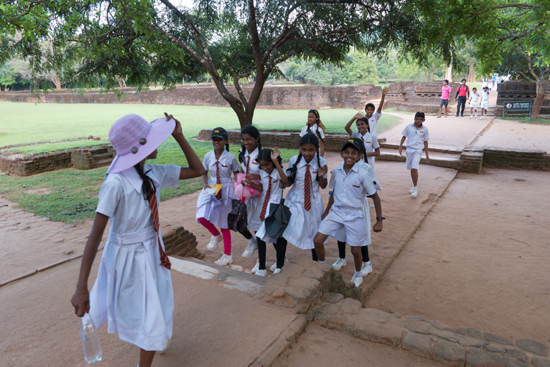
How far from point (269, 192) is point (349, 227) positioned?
0.93 m

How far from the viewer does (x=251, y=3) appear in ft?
32.1

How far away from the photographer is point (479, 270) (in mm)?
4602

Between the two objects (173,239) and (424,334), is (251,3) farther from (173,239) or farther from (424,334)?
(424,334)

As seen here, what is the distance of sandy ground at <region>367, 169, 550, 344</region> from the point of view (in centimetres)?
374

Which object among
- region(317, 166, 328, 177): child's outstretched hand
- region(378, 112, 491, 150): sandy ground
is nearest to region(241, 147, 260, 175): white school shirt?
region(317, 166, 328, 177): child's outstretched hand

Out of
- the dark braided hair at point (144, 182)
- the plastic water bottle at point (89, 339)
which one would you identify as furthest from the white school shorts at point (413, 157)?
the plastic water bottle at point (89, 339)

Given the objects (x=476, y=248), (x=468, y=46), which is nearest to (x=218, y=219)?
(x=476, y=248)

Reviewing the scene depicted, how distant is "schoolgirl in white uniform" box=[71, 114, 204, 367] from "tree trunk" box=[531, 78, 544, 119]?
1950 centimetres

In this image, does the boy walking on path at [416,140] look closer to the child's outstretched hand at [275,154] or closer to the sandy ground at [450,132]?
the child's outstretched hand at [275,154]

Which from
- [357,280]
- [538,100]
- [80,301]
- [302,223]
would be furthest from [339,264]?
[538,100]

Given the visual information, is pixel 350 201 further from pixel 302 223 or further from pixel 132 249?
pixel 132 249

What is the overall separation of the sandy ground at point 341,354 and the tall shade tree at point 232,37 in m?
7.19

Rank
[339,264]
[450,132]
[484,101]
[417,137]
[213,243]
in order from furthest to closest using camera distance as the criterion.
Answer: [484,101] → [450,132] → [417,137] → [213,243] → [339,264]

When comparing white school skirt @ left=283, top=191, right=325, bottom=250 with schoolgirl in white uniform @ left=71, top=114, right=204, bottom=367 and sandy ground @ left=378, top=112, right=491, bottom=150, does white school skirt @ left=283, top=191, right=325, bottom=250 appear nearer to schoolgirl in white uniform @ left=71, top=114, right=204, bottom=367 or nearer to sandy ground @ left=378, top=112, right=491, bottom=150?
schoolgirl in white uniform @ left=71, top=114, right=204, bottom=367
